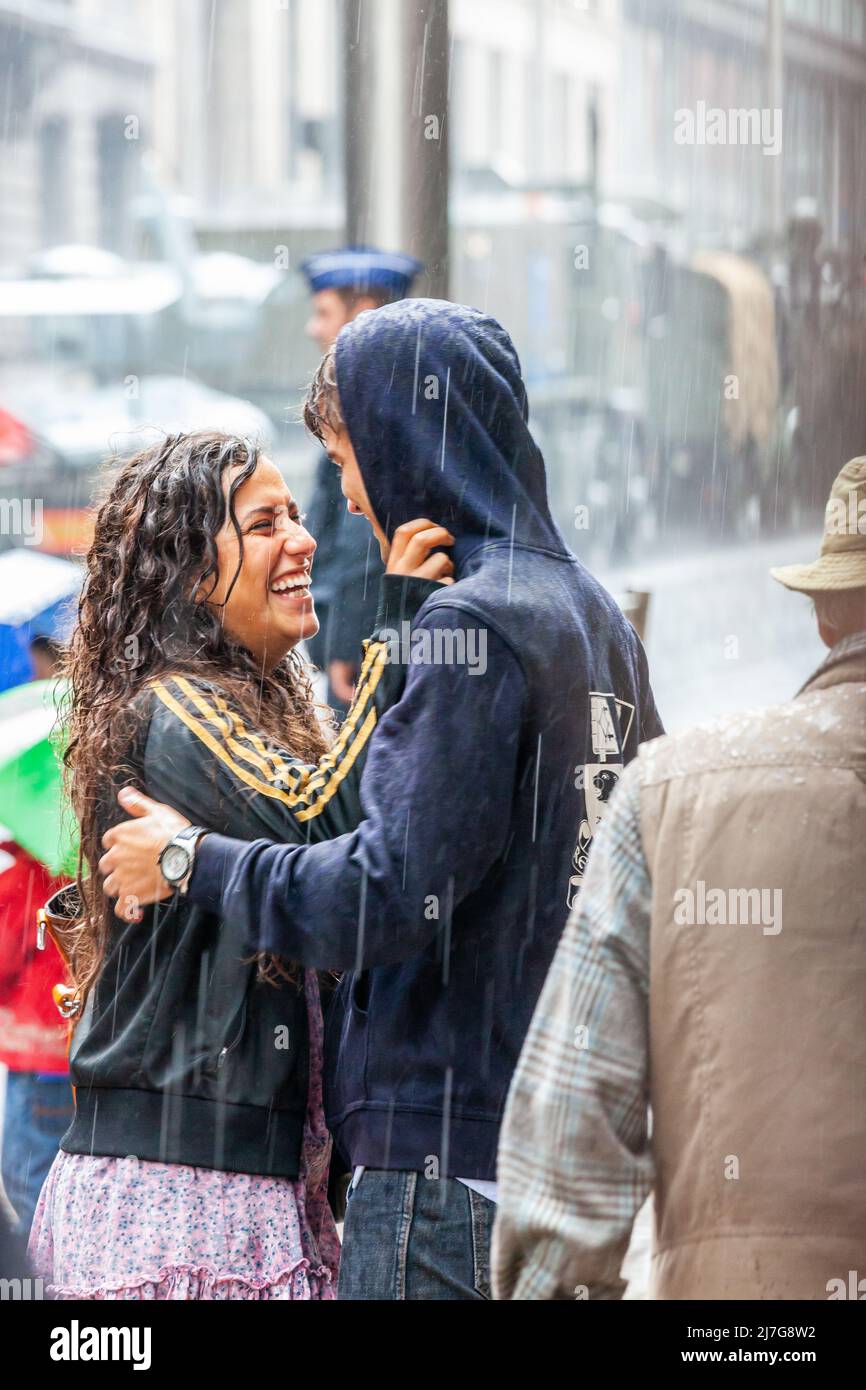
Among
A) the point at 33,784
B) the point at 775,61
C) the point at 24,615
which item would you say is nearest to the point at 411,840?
the point at 33,784

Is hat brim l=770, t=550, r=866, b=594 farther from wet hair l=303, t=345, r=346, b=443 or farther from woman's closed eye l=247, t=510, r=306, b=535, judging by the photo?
woman's closed eye l=247, t=510, r=306, b=535

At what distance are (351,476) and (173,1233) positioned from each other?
1.09 m

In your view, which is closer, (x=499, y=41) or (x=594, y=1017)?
(x=594, y=1017)

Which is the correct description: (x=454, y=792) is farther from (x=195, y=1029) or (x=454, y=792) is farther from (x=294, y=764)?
(x=195, y=1029)

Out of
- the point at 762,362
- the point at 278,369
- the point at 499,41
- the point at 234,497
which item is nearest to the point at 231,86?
the point at 499,41

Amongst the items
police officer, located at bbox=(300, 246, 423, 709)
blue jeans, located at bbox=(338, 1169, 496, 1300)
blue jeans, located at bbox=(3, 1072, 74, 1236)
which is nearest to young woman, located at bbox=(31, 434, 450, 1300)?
blue jeans, located at bbox=(338, 1169, 496, 1300)

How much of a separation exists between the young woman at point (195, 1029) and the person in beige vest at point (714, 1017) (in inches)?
20.9

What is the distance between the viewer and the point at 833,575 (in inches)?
89.1

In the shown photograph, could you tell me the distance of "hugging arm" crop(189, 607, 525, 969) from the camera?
86.4 inches

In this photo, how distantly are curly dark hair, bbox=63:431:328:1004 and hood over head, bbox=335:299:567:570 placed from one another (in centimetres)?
33

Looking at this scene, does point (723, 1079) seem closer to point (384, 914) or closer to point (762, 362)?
point (384, 914)

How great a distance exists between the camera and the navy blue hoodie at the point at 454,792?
86.9 inches

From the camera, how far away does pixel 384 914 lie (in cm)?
222
